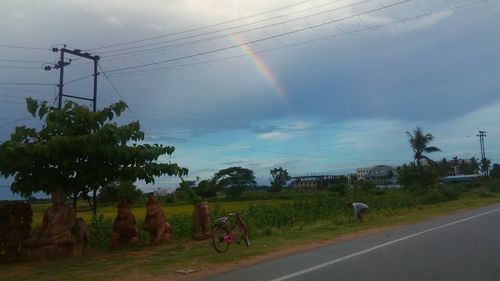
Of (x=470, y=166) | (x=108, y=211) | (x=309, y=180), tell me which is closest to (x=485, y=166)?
(x=470, y=166)

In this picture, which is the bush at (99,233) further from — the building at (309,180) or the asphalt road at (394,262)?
the building at (309,180)

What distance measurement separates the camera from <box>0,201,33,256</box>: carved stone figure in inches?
611

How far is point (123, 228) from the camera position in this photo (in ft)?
57.4

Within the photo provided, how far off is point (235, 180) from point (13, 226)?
2820 inches

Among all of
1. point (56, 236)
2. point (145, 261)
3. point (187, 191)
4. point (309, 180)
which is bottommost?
point (145, 261)

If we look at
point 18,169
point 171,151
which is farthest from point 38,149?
point 171,151

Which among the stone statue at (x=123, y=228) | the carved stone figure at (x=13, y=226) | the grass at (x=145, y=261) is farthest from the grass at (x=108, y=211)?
the grass at (x=145, y=261)

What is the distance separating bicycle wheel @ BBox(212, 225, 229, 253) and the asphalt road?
225cm

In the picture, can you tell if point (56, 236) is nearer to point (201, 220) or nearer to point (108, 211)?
point (201, 220)

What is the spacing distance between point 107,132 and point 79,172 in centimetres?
167

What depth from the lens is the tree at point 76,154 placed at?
1422cm

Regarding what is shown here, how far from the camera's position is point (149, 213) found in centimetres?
1809

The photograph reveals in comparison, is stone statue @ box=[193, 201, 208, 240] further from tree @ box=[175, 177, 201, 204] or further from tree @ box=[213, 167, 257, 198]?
tree @ box=[213, 167, 257, 198]

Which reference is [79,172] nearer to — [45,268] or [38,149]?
[38,149]
